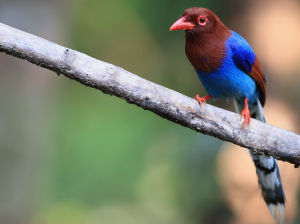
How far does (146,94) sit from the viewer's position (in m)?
2.44

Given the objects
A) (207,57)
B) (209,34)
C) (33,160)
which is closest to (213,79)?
(207,57)

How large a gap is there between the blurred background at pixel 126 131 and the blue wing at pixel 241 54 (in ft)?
5.93

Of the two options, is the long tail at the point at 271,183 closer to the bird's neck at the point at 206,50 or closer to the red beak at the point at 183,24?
the bird's neck at the point at 206,50

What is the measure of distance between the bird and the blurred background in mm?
1254

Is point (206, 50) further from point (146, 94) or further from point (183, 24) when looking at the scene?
point (146, 94)

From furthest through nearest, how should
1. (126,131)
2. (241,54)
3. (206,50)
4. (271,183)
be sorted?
(126,131) < (271,183) < (241,54) < (206,50)

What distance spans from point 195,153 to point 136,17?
3.41 metres

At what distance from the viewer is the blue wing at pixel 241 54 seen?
3281 millimetres

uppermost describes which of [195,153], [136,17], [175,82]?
[136,17]

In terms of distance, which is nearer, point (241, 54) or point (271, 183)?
point (241, 54)

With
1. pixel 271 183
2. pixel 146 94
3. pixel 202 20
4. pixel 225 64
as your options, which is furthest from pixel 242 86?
pixel 146 94

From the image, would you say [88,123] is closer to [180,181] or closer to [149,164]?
[149,164]

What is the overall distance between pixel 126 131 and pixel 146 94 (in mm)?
4363

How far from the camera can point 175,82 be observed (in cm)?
705
